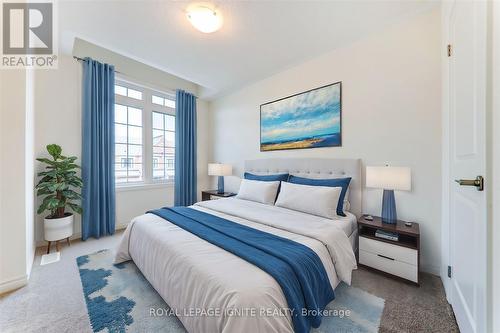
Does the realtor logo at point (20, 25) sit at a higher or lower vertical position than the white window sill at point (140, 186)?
higher

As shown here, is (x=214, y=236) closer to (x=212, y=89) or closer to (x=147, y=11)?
(x=147, y=11)

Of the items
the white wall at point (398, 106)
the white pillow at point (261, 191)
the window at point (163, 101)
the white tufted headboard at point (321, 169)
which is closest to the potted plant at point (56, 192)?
the window at point (163, 101)

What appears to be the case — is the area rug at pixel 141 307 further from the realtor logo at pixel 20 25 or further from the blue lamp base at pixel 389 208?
the realtor logo at pixel 20 25

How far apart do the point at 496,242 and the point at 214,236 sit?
1.51m

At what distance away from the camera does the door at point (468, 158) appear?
916 mm

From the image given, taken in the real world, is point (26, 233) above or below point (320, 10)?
below

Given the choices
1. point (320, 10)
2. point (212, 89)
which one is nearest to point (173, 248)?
point (320, 10)

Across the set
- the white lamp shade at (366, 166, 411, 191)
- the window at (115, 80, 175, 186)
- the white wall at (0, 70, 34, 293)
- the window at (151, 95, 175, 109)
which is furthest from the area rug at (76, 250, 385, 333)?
the window at (151, 95, 175, 109)

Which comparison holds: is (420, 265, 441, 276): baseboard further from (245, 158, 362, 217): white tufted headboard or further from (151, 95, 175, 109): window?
(151, 95, 175, 109): window

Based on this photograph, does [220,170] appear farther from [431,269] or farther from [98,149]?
[431,269]

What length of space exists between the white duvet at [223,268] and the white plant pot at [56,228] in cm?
102

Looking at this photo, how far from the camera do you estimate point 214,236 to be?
4.97 feet

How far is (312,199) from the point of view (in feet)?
7.05

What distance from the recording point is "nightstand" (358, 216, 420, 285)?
5.68 ft
